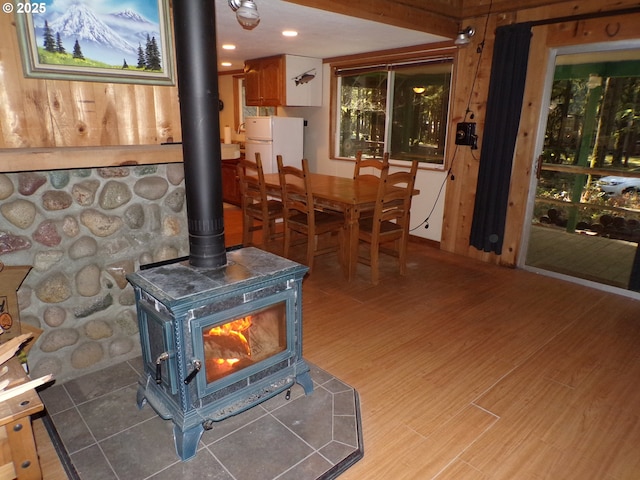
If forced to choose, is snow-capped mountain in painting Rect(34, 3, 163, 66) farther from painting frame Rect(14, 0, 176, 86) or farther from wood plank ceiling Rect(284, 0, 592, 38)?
wood plank ceiling Rect(284, 0, 592, 38)

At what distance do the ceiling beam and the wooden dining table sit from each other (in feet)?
4.35

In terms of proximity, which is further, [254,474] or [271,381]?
[271,381]

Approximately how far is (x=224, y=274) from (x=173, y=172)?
2.67 feet

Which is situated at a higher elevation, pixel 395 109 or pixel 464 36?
pixel 464 36

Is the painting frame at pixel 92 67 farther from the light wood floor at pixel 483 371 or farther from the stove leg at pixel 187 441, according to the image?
the light wood floor at pixel 483 371

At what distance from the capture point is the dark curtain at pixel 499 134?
357 cm

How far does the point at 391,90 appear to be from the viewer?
480 cm

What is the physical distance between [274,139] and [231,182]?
1247 millimetres

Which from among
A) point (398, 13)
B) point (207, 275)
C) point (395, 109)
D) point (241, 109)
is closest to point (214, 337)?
point (207, 275)

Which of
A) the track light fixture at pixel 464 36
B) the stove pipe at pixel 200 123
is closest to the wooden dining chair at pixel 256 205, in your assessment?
the track light fixture at pixel 464 36

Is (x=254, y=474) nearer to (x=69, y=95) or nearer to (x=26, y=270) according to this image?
(x=26, y=270)

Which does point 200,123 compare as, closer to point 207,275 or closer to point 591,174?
point 207,275

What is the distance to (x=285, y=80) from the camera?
5.09m

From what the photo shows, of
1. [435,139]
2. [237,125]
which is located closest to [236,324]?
[435,139]
